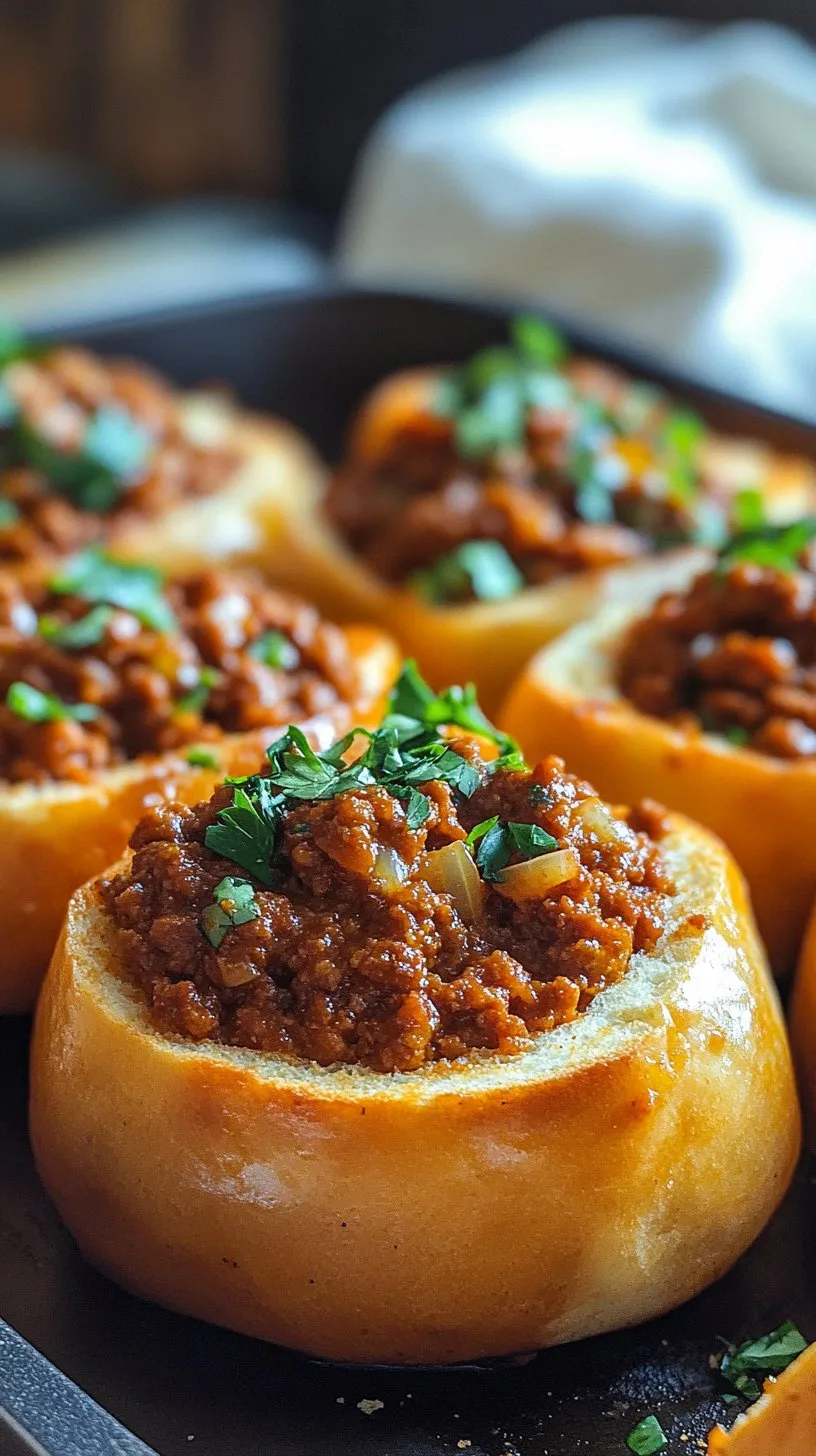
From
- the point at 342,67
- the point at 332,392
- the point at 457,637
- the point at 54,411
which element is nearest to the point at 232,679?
the point at 457,637

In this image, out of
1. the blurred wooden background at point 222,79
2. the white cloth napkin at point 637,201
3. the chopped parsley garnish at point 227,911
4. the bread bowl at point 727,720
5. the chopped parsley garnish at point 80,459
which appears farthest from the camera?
the blurred wooden background at point 222,79

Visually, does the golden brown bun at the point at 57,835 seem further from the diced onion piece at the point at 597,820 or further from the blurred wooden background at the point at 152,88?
the blurred wooden background at the point at 152,88

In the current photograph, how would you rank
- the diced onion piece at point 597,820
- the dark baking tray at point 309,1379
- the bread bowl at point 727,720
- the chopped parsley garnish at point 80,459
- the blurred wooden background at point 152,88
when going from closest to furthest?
the dark baking tray at point 309,1379, the diced onion piece at point 597,820, the bread bowl at point 727,720, the chopped parsley garnish at point 80,459, the blurred wooden background at point 152,88

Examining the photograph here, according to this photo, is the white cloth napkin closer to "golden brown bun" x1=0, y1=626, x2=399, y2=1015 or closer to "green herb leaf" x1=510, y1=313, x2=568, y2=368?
"green herb leaf" x1=510, y1=313, x2=568, y2=368

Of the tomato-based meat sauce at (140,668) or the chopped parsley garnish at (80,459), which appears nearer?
the tomato-based meat sauce at (140,668)

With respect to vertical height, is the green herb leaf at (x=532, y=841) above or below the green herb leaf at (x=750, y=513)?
above

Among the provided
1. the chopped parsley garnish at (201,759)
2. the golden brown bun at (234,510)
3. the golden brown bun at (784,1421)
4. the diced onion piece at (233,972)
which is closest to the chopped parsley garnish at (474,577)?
the golden brown bun at (234,510)
